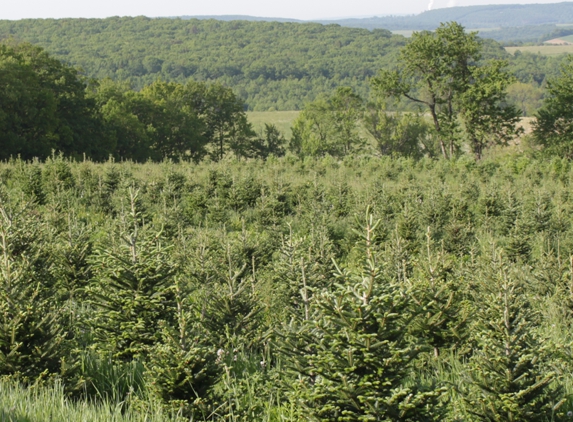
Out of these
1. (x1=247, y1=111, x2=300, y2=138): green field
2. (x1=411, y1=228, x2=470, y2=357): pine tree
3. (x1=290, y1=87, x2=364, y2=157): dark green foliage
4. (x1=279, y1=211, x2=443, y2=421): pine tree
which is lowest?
(x1=247, y1=111, x2=300, y2=138): green field

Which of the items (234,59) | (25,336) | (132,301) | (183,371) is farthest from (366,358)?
(234,59)

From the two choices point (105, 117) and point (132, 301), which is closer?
point (132, 301)

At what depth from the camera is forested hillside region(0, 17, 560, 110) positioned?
140625mm

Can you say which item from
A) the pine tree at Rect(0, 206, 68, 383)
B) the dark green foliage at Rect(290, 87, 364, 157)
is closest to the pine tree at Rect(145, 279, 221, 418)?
the pine tree at Rect(0, 206, 68, 383)

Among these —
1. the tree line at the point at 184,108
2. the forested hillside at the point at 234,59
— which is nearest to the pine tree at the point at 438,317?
the tree line at the point at 184,108

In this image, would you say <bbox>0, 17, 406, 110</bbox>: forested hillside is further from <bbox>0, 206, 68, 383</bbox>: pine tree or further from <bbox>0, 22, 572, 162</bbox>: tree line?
<bbox>0, 206, 68, 383</bbox>: pine tree

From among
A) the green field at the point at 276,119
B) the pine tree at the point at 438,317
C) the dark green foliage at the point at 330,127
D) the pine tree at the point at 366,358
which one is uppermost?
the pine tree at the point at 366,358

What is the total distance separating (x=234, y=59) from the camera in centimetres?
17050

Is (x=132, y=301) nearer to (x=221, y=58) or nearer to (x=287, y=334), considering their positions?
(x=287, y=334)

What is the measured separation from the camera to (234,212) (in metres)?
17.6

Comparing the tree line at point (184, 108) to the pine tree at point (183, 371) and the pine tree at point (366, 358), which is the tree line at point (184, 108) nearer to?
the pine tree at point (183, 371)

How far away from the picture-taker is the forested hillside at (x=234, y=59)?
140625mm

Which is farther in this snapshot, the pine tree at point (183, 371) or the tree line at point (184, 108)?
the tree line at point (184, 108)

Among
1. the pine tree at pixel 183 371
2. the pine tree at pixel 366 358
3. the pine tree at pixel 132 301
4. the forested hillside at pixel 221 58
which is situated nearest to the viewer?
the pine tree at pixel 366 358
